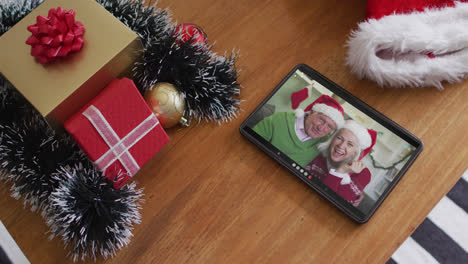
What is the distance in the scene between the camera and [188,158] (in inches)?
23.5

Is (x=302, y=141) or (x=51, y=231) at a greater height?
(x=302, y=141)

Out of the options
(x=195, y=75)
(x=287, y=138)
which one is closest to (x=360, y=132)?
(x=287, y=138)

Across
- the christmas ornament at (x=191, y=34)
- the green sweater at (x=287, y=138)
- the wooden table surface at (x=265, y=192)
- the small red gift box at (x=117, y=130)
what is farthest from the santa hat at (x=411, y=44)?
the small red gift box at (x=117, y=130)

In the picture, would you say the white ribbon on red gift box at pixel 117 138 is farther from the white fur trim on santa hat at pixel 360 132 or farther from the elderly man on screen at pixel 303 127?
the white fur trim on santa hat at pixel 360 132

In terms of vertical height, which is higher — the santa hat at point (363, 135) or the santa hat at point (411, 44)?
the santa hat at point (411, 44)

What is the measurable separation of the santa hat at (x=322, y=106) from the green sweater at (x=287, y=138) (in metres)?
0.02

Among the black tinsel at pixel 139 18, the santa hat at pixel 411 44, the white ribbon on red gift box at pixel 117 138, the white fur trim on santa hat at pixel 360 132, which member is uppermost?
the santa hat at pixel 411 44

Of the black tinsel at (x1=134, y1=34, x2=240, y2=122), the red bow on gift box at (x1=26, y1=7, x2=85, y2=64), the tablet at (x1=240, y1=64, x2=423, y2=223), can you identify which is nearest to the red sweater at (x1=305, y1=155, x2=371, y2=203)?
the tablet at (x1=240, y1=64, x2=423, y2=223)

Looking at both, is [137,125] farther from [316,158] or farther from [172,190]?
[316,158]

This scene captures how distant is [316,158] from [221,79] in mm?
195

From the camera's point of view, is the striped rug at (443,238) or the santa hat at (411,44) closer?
the santa hat at (411,44)

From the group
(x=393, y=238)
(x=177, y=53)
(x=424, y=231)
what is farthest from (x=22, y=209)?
(x=424, y=231)

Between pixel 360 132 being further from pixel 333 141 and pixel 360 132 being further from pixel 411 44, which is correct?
pixel 411 44

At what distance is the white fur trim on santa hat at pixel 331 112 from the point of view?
594mm
